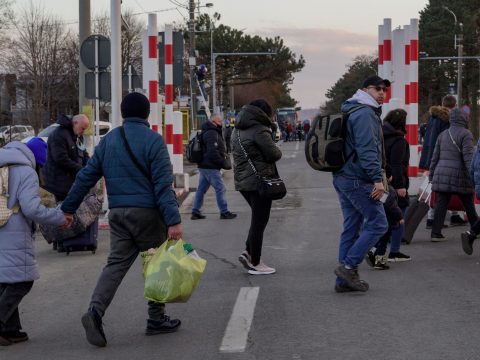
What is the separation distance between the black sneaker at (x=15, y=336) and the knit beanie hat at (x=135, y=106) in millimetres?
1805

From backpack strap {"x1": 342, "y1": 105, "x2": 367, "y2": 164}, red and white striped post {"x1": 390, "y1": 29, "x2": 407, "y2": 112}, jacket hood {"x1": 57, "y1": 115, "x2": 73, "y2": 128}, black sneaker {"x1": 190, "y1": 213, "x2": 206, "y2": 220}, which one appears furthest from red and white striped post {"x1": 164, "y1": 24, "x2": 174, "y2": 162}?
backpack strap {"x1": 342, "y1": 105, "x2": 367, "y2": 164}

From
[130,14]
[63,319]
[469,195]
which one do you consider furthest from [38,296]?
[130,14]

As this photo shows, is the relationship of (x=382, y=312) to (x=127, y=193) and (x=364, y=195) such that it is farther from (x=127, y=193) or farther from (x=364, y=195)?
(x=127, y=193)

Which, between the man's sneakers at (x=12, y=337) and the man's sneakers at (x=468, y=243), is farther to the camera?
the man's sneakers at (x=468, y=243)

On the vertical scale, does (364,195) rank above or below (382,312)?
above

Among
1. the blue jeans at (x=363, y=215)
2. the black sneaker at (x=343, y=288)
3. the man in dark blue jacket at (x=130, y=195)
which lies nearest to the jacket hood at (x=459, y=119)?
the blue jeans at (x=363, y=215)

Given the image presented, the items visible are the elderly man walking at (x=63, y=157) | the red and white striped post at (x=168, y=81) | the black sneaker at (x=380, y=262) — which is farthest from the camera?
the red and white striped post at (x=168, y=81)

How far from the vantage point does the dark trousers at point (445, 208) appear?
10.7m

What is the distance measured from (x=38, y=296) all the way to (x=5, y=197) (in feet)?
7.83

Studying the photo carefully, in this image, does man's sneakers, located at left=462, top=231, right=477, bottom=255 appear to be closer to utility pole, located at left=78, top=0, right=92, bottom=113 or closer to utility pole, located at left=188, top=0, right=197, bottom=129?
utility pole, located at left=78, top=0, right=92, bottom=113

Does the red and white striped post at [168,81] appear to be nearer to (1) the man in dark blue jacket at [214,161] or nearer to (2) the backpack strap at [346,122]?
(1) the man in dark blue jacket at [214,161]

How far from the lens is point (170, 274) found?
6031mm

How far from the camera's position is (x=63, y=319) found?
7.18 m

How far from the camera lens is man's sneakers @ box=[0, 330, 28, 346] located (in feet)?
20.8
